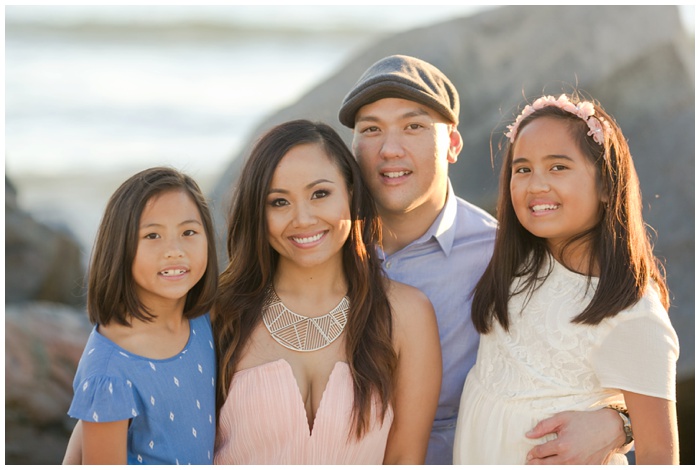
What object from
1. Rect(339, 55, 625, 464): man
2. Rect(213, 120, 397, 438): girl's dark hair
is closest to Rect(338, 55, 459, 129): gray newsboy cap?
Rect(339, 55, 625, 464): man

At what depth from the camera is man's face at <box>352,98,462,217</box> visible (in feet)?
11.7

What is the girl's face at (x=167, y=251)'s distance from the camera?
9.54 ft

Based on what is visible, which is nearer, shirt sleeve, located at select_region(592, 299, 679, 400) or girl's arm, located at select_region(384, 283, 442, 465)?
shirt sleeve, located at select_region(592, 299, 679, 400)

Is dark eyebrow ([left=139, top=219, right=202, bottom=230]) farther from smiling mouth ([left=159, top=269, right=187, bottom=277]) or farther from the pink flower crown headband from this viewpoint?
the pink flower crown headband

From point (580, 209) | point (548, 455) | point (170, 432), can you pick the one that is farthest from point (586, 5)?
point (170, 432)

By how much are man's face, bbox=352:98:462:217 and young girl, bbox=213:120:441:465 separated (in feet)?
1.18

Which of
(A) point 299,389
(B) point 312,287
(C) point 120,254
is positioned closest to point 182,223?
(C) point 120,254

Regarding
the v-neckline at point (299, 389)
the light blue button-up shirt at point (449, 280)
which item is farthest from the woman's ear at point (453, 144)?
the v-neckline at point (299, 389)

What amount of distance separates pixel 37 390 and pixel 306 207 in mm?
3131

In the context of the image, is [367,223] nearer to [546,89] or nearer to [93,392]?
[93,392]

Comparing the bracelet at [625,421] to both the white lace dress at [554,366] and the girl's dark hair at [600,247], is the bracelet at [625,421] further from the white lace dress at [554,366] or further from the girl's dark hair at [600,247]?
the girl's dark hair at [600,247]

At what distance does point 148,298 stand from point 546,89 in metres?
3.72

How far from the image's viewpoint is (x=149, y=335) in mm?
2924

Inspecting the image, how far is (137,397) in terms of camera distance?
9.13ft
